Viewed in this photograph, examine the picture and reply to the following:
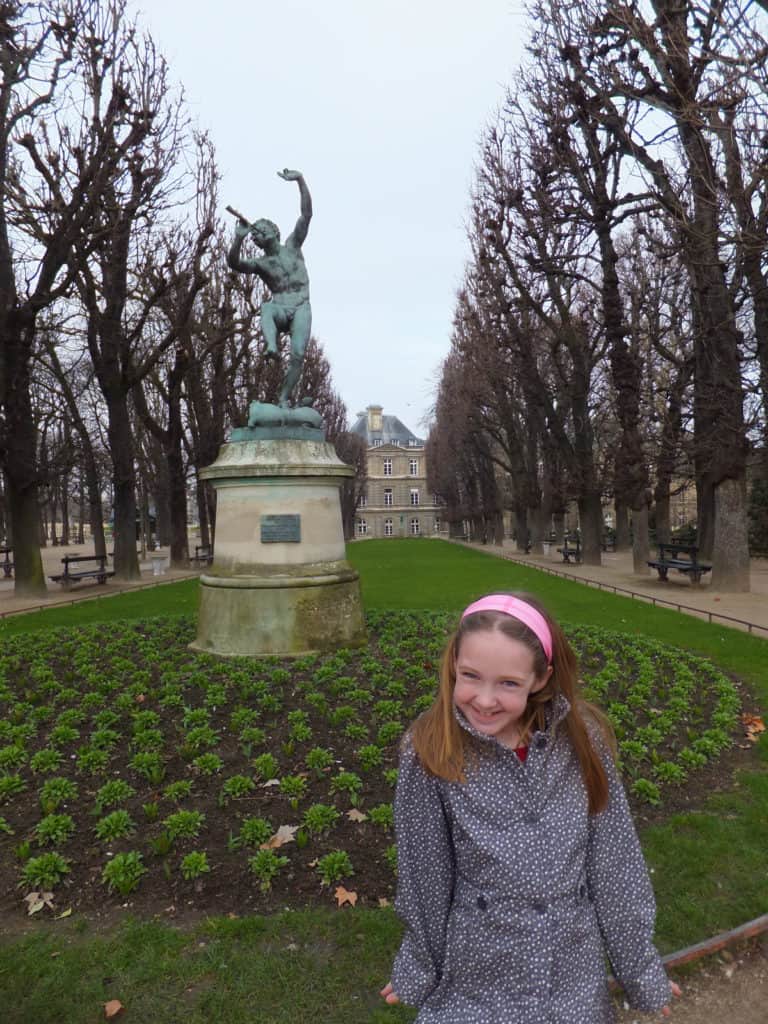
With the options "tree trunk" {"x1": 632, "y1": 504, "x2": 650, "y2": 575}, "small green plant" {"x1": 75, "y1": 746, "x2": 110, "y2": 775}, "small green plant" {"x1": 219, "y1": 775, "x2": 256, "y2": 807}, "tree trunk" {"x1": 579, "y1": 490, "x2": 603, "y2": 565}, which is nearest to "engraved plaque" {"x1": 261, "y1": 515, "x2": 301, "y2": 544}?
"small green plant" {"x1": 75, "y1": 746, "x2": 110, "y2": 775}

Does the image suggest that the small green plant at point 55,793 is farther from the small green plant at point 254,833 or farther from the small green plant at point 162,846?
the small green plant at point 254,833

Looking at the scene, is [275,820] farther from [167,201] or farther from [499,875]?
[167,201]

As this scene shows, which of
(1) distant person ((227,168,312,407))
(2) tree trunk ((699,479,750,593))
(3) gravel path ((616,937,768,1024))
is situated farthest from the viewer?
(2) tree trunk ((699,479,750,593))

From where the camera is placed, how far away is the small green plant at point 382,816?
14.1ft

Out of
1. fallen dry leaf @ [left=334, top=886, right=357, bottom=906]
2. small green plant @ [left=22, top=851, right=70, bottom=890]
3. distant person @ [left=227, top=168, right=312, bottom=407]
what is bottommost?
fallen dry leaf @ [left=334, top=886, right=357, bottom=906]

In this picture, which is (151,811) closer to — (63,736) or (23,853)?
(23,853)

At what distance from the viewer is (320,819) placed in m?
4.25

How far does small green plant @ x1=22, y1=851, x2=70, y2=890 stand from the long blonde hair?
9.41ft

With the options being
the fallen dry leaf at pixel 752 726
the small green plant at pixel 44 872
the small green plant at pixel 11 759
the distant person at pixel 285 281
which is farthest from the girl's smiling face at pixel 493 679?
the distant person at pixel 285 281

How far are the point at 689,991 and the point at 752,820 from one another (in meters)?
1.85

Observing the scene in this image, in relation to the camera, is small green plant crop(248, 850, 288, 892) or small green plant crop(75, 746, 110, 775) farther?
small green plant crop(75, 746, 110, 775)

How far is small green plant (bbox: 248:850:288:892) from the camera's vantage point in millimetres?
3709

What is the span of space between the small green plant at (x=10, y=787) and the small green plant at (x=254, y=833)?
177cm

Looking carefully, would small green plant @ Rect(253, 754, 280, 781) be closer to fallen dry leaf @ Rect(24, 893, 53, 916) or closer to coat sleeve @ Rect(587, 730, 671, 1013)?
fallen dry leaf @ Rect(24, 893, 53, 916)
